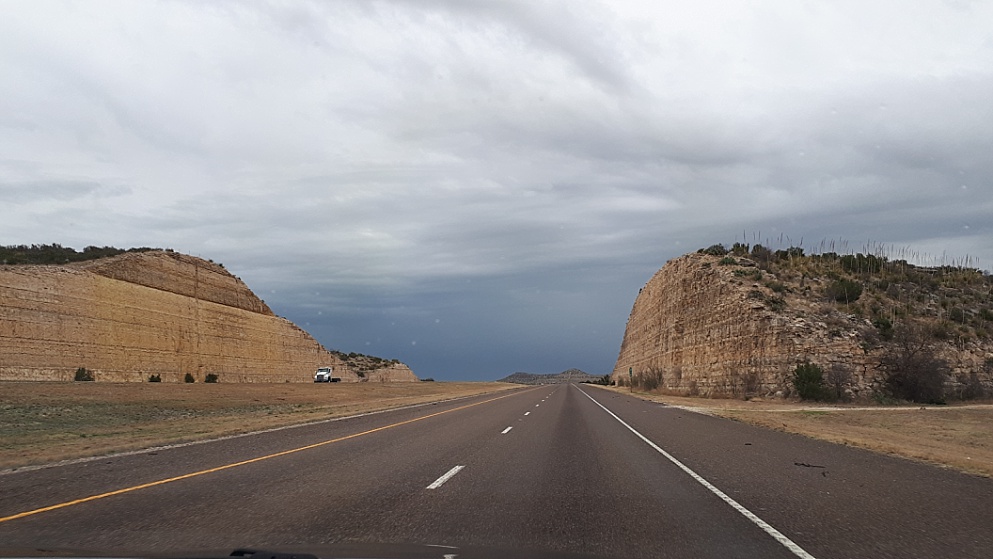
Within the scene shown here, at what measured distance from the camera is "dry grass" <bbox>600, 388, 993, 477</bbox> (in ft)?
49.2

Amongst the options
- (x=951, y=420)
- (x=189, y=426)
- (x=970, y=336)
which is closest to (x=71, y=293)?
(x=189, y=426)

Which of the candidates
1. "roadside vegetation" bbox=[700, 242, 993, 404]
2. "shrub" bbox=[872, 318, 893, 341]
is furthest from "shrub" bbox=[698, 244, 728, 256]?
"shrub" bbox=[872, 318, 893, 341]

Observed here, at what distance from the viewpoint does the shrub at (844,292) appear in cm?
4950

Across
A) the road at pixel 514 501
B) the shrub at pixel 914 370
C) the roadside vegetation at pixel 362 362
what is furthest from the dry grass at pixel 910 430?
the roadside vegetation at pixel 362 362

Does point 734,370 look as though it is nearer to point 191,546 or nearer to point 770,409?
point 770,409

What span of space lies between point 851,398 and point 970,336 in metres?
12.3

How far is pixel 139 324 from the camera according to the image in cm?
5075

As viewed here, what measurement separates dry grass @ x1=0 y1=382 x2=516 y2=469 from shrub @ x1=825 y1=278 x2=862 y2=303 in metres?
36.8

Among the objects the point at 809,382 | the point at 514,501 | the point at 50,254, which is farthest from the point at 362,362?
the point at 514,501

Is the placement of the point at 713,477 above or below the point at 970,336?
below

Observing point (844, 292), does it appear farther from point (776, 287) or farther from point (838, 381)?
point (838, 381)

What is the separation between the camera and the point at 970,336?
148 feet

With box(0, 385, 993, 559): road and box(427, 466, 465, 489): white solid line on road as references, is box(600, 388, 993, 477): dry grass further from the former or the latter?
box(427, 466, 465, 489): white solid line on road

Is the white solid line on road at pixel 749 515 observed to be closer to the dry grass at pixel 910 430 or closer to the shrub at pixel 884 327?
the dry grass at pixel 910 430
